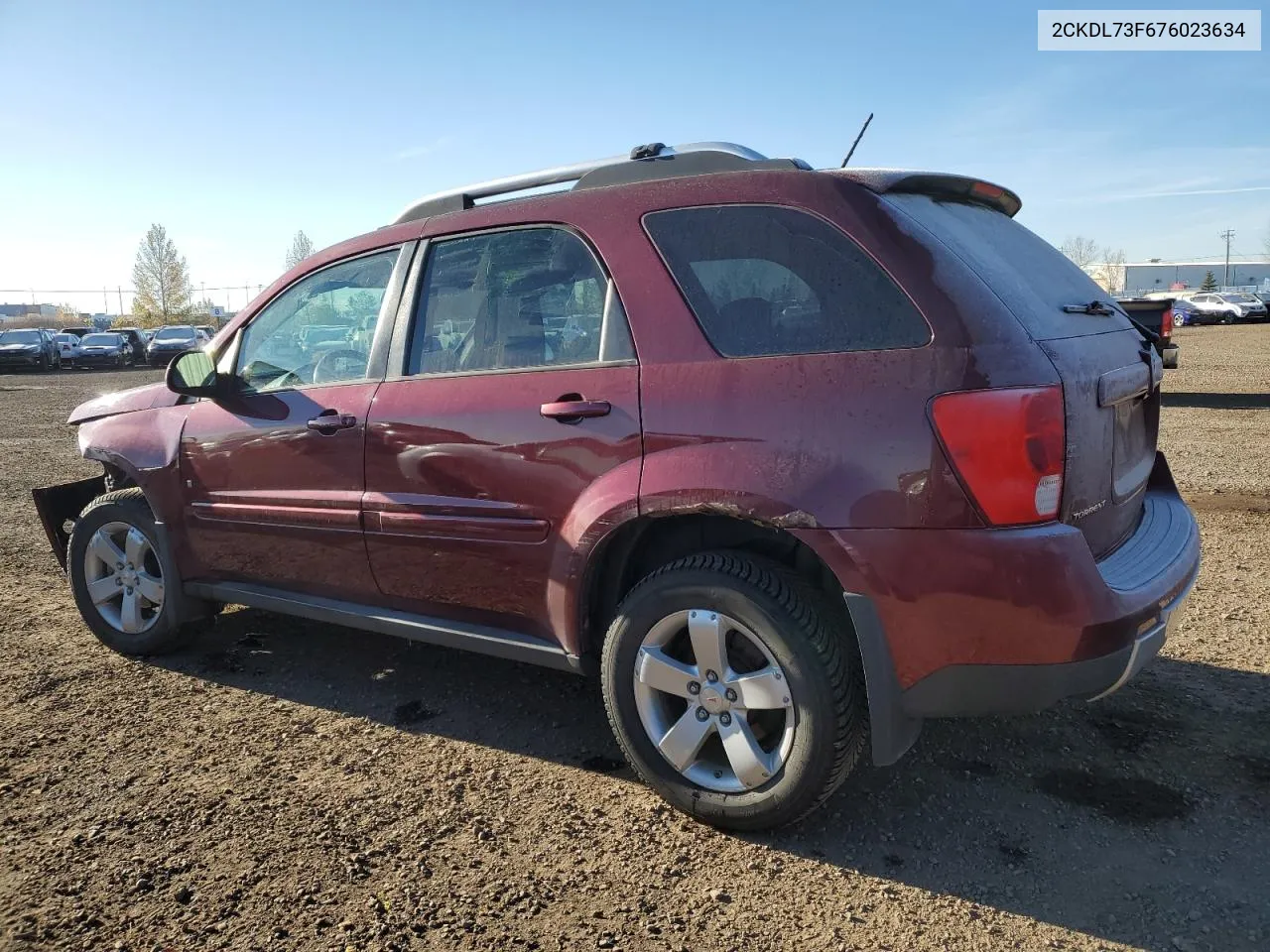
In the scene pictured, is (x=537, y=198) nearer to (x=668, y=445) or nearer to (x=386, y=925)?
(x=668, y=445)

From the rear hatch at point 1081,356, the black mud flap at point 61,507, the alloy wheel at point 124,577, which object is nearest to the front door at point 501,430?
the rear hatch at point 1081,356

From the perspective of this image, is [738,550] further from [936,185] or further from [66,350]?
[66,350]

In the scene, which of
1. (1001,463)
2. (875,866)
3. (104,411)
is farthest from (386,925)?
(104,411)

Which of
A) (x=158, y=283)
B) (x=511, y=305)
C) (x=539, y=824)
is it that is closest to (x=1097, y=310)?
(x=511, y=305)

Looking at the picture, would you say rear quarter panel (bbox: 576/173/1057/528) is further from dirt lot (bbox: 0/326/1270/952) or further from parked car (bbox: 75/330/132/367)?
parked car (bbox: 75/330/132/367)

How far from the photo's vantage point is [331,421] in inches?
130

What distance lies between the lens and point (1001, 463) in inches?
85.4

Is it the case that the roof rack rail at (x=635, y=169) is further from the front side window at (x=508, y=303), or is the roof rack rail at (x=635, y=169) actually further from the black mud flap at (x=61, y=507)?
the black mud flap at (x=61, y=507)

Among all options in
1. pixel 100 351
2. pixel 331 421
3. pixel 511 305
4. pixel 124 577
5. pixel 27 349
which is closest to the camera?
pixel 511 305

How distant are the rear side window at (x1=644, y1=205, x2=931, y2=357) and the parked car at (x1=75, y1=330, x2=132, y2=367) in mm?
36279

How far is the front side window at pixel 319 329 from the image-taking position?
11.3 feet

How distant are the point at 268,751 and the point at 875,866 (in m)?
2.05

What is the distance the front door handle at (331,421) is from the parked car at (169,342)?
104 ft

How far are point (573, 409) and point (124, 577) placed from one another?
2.56 m
